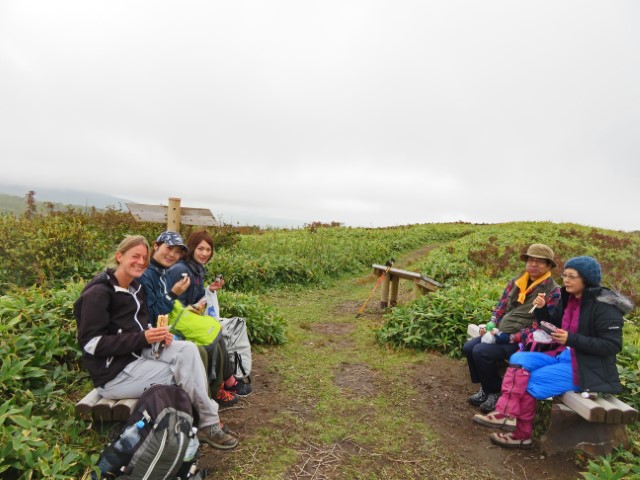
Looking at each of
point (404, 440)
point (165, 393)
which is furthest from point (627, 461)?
point (165, 393)

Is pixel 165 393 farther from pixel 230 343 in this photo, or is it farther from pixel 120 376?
pixel 230 343

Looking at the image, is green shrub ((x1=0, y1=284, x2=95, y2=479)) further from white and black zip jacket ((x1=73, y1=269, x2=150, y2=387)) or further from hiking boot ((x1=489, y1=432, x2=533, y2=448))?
hiking boot ((x1=489, y1=432, x2=533, y2=448))

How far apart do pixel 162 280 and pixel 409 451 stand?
2.89 metres

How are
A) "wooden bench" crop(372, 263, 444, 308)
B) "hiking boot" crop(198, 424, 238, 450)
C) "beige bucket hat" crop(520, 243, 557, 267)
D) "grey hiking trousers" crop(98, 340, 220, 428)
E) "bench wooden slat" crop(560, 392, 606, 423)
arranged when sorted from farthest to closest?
"wooden bench" crop(372, 263, 444, 308) < "beige bucket hat" crop(520, 243, 557, 267) < "hiking boot" crop(198, 424, 238, 450) < "bench wooden slat" crop(560, 392, 606, 423) < "grey hiking trousers" crop(98, 340, 220, 428)

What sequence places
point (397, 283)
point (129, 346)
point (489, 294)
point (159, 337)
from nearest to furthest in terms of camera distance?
point (129, 346), point (159, 337), point (489, 294), point (397, 283)

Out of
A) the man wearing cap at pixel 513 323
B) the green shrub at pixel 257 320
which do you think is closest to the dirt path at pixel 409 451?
the man wearing cap at pixel 513 323

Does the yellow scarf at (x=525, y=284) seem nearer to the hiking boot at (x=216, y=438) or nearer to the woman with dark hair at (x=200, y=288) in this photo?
the woman with dark hair at (x=200, y=288)

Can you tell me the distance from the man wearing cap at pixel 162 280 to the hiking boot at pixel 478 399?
3.54 m

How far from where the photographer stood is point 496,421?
440 cm

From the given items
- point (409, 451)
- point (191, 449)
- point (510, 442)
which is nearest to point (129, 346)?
point (191, 449)

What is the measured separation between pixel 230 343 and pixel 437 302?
3999 mm

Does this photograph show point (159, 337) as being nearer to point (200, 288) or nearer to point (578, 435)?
point (200, 288)

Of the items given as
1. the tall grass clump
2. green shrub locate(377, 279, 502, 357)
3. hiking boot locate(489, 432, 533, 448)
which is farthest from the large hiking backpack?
green shrub locate(377, 279, 502, 357)

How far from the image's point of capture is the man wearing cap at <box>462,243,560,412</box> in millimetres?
4734
